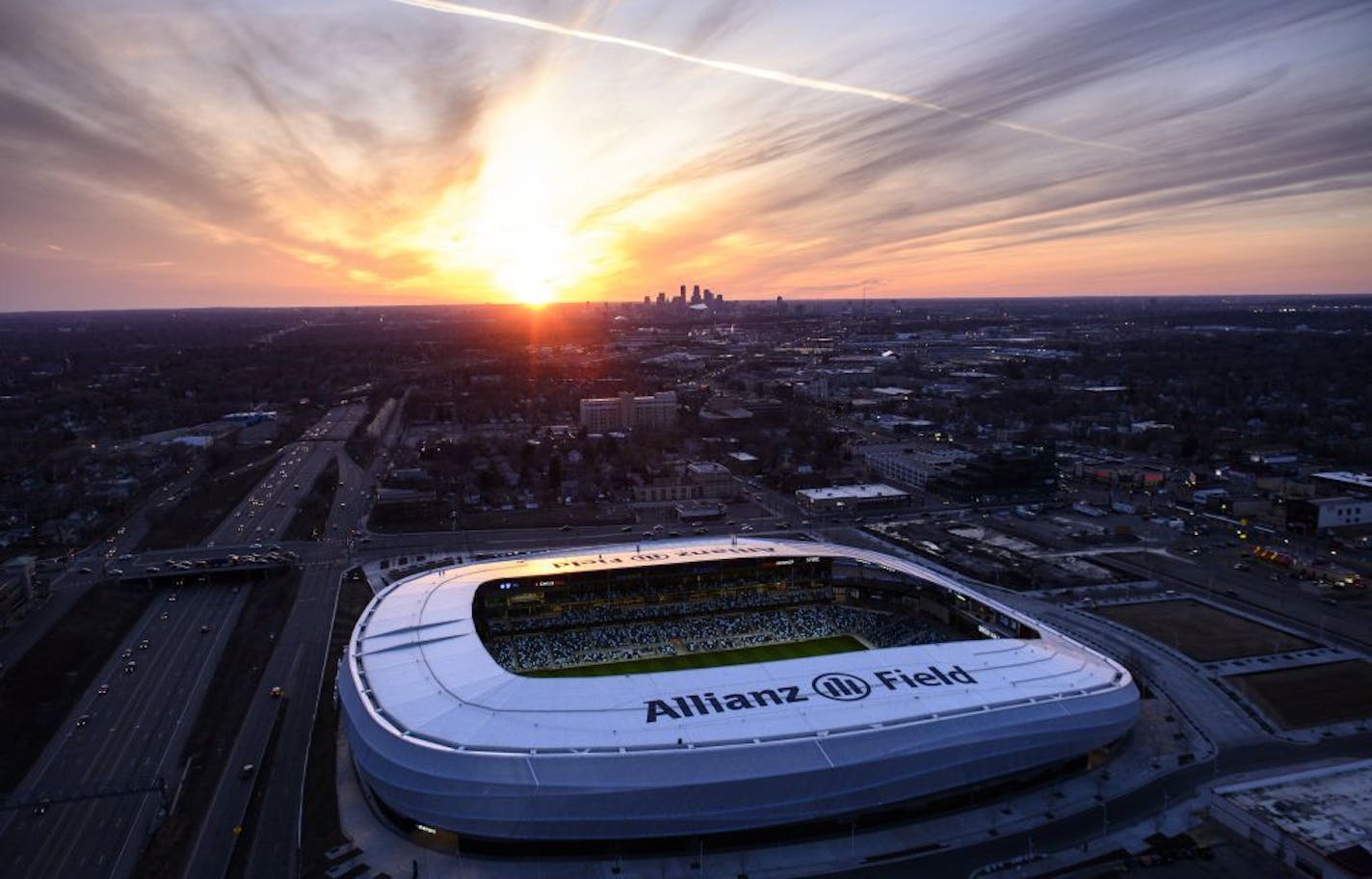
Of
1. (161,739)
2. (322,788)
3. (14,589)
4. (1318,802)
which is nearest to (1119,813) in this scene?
(1318,802)

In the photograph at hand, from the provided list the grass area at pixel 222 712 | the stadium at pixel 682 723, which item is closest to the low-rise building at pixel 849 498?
the stadium at pixel 682 723

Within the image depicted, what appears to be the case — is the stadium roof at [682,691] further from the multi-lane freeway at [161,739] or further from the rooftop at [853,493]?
the rooftop at [853,493]

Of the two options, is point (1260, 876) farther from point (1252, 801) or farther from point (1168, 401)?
point (1168, 401)

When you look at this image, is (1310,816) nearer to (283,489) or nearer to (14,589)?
(14,589)

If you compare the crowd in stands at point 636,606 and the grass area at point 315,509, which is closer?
the crowd in stands at point 636,606

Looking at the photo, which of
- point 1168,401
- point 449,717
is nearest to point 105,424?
point 449,717

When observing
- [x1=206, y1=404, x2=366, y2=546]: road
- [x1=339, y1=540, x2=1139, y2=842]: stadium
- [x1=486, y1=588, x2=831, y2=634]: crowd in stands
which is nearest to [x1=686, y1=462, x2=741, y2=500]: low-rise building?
[x1=486, y1=588, x2=831, y2=634]: crowd in stands
